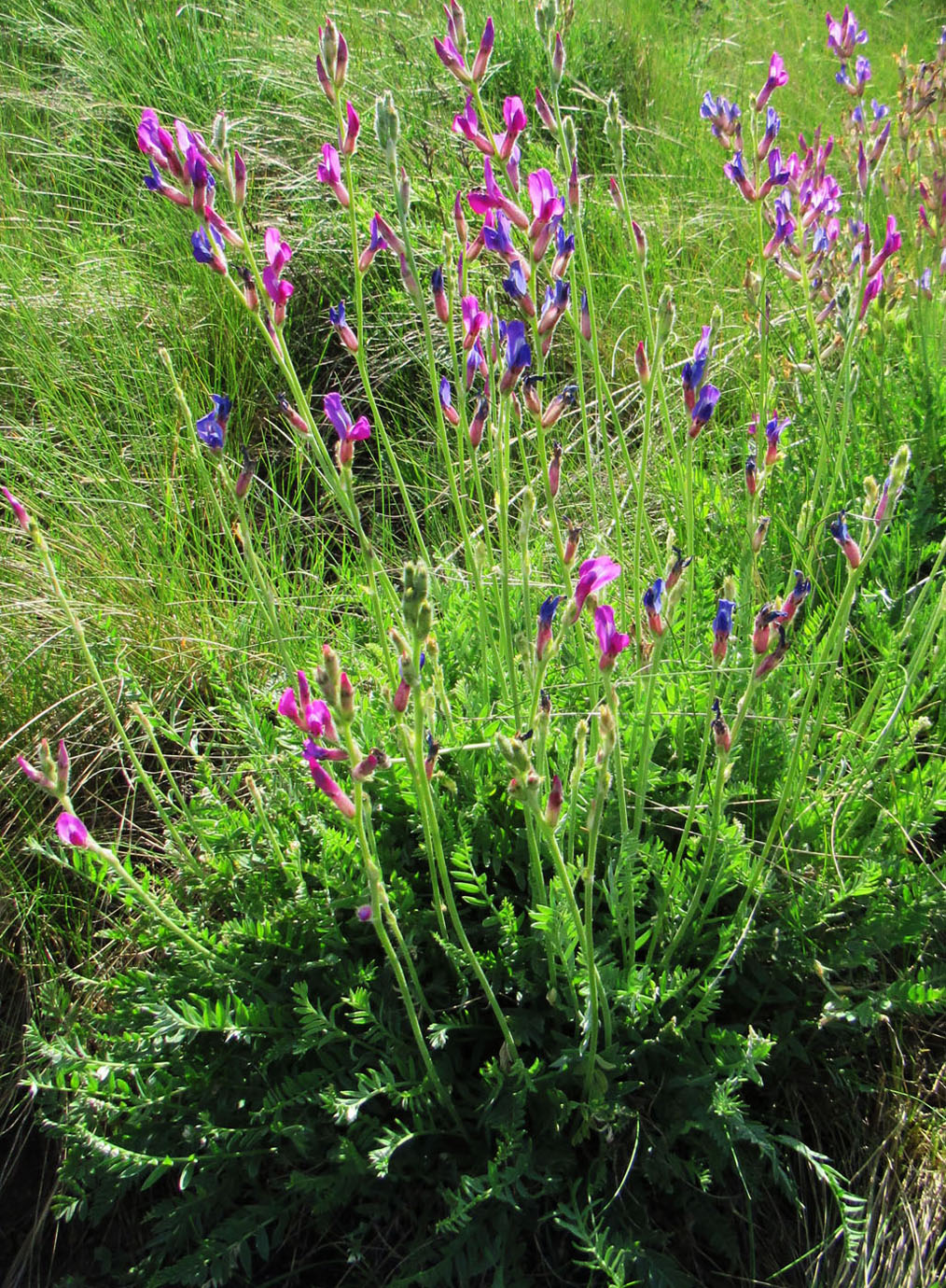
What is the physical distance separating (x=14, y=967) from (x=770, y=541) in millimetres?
2021

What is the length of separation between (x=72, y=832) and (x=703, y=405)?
1042 mm

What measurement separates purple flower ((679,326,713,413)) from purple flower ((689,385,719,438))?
0.4 inches

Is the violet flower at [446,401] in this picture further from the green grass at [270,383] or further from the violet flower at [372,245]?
the green grass at [270,383]

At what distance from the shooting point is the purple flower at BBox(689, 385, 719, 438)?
143 cm

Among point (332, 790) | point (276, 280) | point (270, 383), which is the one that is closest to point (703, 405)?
point (276, 280)

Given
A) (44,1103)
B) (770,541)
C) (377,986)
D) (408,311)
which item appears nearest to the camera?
(377,986)

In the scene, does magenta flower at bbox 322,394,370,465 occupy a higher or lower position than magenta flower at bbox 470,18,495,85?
lower

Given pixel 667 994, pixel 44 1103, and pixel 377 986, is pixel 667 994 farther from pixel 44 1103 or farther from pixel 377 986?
pixel 44 1103

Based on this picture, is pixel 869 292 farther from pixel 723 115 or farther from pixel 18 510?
pixel 18 510

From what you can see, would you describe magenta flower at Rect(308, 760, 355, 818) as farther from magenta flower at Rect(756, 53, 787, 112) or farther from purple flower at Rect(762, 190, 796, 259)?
magenta flower at Rect(756, 53, 787, 112)

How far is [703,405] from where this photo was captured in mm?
1435

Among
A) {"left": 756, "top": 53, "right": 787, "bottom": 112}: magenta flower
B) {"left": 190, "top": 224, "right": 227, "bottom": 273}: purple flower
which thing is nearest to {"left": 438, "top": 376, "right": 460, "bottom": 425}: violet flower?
{"left": 190, "top": 224, "right": 227, "bottom": 273}: purple flower

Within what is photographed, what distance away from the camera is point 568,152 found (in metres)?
1.55

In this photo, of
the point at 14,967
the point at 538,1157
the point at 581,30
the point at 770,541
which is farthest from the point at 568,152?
the point at 581,30
